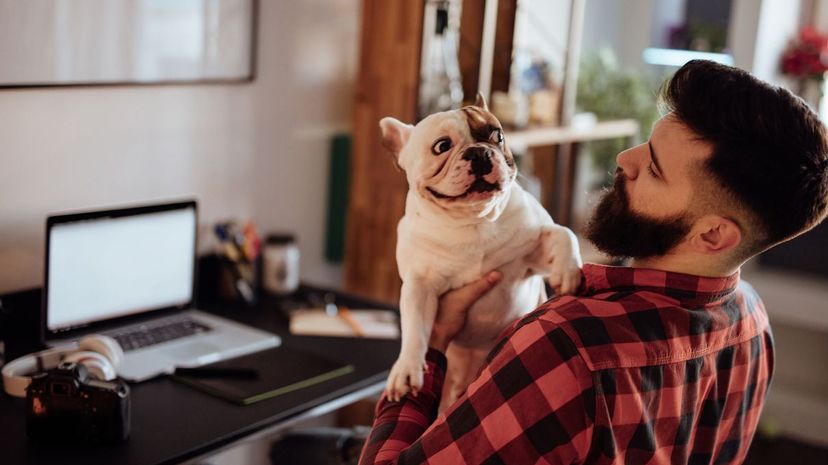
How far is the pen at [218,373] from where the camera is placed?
191cm

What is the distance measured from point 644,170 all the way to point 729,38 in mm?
2854

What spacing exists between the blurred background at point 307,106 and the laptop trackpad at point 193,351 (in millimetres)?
399

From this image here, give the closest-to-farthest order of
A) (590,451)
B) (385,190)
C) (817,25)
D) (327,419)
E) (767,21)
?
(590,451)
(385,190)
(327,419)
(767,21)
(817,25)

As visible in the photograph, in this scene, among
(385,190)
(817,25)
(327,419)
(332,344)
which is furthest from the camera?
(817,25)

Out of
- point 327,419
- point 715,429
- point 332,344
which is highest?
point 715,429

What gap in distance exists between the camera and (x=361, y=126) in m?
2.73

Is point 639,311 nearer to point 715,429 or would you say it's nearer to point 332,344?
point 715,429

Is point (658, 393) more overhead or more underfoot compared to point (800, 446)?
more overhead

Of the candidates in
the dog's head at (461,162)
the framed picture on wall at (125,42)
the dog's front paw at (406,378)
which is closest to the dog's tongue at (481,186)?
the dog's head at (461,162)

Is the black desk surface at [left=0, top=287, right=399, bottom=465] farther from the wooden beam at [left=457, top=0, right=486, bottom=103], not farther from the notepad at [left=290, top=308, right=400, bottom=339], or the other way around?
the wooden beam at [left=457, top=0, right=486, bottom=103]

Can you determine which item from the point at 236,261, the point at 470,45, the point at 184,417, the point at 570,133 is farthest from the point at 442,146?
the point at 570,133

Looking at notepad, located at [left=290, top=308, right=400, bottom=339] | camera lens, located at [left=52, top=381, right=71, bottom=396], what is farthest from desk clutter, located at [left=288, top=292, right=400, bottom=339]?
camera lens, located at [left=52, top=381, right=71, bottom=396]

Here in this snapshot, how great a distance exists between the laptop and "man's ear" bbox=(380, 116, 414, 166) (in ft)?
2.73

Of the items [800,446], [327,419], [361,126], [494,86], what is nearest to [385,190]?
[361,126]
